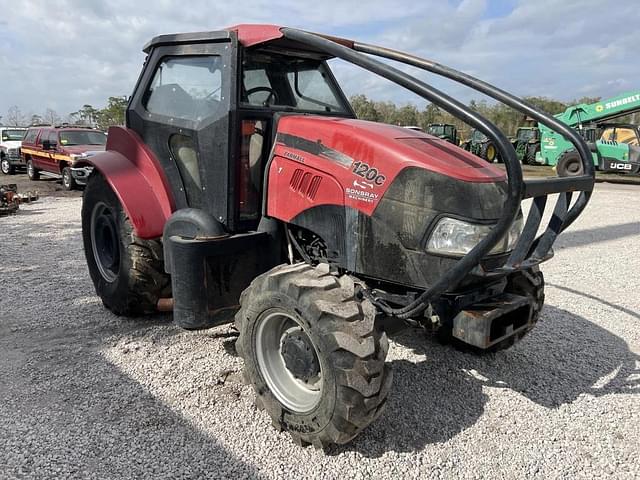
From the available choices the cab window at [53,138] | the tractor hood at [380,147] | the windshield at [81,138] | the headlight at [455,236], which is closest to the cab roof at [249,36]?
the tractor hood at [380,147]

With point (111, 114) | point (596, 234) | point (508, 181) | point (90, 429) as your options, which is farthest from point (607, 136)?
point (111, 114)

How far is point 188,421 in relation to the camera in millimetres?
2926

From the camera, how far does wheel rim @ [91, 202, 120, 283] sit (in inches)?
173

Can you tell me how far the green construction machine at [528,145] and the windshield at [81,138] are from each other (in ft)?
51.1

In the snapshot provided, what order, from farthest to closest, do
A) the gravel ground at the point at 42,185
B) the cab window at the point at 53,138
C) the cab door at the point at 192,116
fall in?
1. the cab window at the point at 53,138
2. the gravel ground at the point at 42,185
3. the cab door at the point at 192,116

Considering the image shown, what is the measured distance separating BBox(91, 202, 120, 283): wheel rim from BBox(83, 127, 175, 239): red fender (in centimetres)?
53

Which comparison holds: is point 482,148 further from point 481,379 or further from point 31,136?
point 481,379

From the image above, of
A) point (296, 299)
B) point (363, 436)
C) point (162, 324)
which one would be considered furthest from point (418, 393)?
point (162, 324)

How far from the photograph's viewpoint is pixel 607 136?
56.8 ft

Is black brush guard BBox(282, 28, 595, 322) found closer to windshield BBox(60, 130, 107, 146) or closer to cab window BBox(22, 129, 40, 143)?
windshield BBox(60, 130, 107, 146)

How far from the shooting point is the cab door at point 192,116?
328 cm

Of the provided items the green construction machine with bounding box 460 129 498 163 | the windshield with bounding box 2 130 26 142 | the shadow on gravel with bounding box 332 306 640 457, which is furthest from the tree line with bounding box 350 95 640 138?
the shadow on gravel with bounding box 332 306 640 457

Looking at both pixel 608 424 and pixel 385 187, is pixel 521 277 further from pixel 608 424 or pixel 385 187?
pixel 385 187

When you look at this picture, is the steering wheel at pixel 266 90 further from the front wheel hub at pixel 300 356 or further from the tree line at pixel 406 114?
the tree line at pixel 406 114
